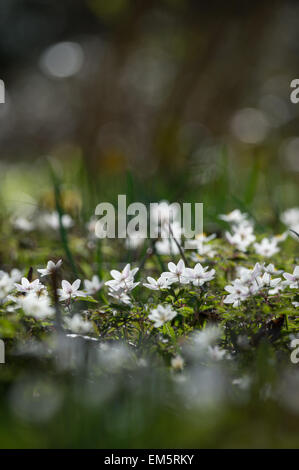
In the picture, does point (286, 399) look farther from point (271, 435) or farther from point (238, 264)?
point (238, 264)

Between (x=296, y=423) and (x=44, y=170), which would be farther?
(x=44, y=170)

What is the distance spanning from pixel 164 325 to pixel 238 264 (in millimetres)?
428

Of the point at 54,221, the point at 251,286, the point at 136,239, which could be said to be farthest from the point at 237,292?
the point at 54,221

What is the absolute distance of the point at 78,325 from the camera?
3.72ft

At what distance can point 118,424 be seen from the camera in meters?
0.91

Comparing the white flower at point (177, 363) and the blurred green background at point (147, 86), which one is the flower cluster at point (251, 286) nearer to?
the white flower at point (177, 363)

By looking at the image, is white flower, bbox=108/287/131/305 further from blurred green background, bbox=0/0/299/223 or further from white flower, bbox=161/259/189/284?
blurred green background, bbox=0/0/299/223

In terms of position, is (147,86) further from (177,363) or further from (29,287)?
(177,363)

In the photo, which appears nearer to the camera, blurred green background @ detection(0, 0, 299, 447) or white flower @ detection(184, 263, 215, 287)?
blurred green background @ detection(0, 0, 299, 447)

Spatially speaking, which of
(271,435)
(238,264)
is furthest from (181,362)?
(238,264)

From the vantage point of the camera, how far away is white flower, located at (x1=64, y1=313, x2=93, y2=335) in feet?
3.71

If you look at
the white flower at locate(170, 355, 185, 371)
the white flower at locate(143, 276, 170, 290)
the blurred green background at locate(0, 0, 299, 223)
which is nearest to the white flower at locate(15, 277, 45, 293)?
the white flower at locate(143, 276, 170, 290)

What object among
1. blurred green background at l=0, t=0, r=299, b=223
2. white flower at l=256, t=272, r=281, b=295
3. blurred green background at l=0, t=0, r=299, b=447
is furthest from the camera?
blurred green background at l=0, t=0, r=299, b=223
